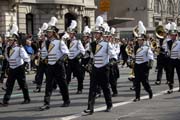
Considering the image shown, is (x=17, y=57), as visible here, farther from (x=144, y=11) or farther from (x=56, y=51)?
(x=144, y=11)

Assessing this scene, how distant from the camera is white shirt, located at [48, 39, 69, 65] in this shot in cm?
1273

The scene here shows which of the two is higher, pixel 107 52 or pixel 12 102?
pixel 107 52

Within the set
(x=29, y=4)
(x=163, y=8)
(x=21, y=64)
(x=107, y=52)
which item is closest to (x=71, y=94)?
(x=21, y=64)

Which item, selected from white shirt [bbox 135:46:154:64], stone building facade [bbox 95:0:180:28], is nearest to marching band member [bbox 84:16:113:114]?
white shirt [bbox 135:46:154:64]

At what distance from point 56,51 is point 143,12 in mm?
46645

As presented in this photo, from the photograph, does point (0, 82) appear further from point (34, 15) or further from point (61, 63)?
point (34, 15)

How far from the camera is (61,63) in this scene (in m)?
12.8

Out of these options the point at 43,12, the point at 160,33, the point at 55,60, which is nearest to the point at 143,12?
the point at 43,12

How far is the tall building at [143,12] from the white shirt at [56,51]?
4366 centimetres

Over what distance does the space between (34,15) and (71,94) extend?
940 inches

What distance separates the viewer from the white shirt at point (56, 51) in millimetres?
12734

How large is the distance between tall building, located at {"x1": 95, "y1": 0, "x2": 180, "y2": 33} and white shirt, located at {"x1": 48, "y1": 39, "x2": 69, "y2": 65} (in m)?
43.7

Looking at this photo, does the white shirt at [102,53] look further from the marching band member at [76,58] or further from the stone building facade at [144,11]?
the stone building facade at [144,11]

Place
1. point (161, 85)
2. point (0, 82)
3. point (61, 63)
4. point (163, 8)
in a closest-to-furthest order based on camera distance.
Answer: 1. point (61, 63)
2. point (161, 85)
3. point (0, 82)
4. point (163, 8)
